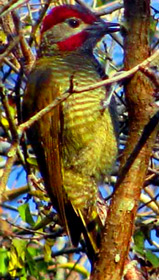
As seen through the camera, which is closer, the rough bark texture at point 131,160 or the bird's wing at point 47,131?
the rough bark texture at point 131,160

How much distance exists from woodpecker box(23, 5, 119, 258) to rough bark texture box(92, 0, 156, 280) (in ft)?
2.82

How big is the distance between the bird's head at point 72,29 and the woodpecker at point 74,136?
11 mm

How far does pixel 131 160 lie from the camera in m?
2.83

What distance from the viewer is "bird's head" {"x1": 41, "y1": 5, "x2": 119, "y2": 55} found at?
13.7ft

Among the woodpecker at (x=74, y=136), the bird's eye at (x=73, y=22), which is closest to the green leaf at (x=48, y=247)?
the woodpecker at (x=74, y=136)

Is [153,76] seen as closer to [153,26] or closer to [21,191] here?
[153,26]

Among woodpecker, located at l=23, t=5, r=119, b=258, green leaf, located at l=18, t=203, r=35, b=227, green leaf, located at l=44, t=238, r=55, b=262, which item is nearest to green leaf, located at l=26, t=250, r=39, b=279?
green leaf, located at l=44, t=238, r=55, b=262

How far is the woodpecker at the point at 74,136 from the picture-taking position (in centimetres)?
388

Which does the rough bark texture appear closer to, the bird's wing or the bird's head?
the bird's wing

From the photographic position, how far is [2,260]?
4082 mm

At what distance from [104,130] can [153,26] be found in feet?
2.21

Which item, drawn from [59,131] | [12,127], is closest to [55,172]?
[59,131]

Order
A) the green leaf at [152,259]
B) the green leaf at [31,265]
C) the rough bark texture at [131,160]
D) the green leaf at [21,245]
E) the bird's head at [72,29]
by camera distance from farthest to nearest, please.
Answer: the bird's head at [72,29]
the green leaf at [31,265]
the green leaf at [21,245]
the green leaf at [152,259]
the rough bark texture at [131,160]

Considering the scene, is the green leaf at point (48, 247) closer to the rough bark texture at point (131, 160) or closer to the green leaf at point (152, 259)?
the green leaf at point (152, 259)
